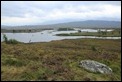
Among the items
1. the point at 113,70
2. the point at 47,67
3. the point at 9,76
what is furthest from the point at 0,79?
the point at 113,70

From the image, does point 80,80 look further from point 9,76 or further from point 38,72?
point 9,76

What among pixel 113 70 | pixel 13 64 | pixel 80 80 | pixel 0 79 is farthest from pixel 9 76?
pixel 113 70

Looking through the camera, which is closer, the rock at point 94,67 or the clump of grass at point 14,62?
the clump of grass at point 14,62

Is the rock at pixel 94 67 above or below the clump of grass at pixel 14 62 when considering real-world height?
below

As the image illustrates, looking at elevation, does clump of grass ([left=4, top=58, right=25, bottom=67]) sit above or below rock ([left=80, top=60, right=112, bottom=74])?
above

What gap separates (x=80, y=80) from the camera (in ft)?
57.5

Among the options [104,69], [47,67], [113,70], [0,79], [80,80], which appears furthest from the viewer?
[113,70]

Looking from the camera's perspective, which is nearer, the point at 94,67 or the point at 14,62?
the point at 14,62

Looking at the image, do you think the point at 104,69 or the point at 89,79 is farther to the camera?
the point at 104,69

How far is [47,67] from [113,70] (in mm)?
6196

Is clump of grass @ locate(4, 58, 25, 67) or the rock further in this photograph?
the rock

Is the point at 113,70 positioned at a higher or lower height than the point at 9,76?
lower

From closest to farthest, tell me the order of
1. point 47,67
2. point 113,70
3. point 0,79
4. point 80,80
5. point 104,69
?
1. point 0,79
2. point 80,80
3. point 47,67
4. point 104,69
5. point 113,70

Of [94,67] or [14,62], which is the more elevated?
[14,62]
